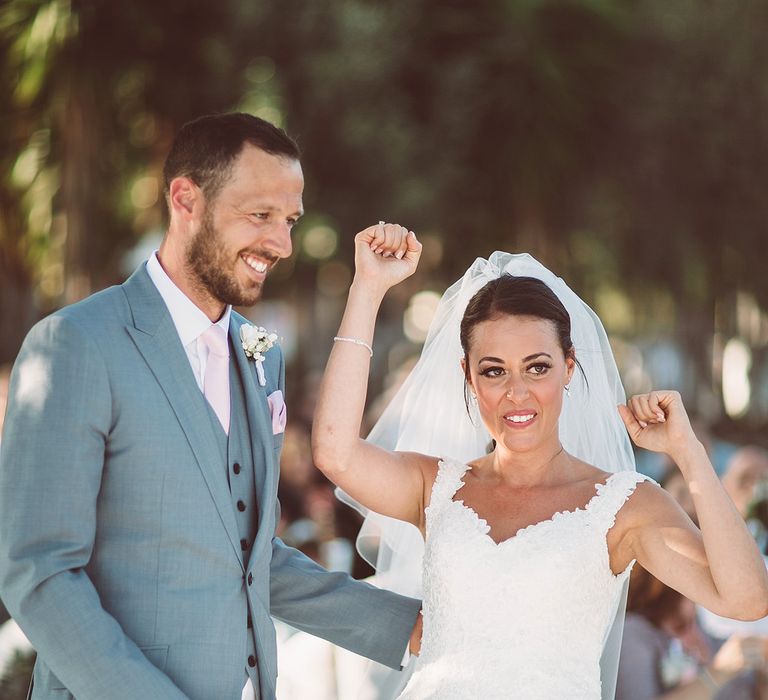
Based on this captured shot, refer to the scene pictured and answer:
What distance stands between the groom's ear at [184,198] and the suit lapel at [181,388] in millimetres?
251

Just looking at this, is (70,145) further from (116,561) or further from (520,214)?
(116,561)

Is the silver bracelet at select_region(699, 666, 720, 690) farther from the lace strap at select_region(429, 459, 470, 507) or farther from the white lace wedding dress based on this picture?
the lace strap at select_region(429, 459, 470, 507)

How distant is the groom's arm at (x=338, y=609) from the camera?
3260 mm

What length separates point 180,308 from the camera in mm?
2846

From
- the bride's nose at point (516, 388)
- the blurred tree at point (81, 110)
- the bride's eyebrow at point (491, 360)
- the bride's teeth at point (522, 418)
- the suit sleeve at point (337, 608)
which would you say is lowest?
the suit sleeve at point (337, 608)

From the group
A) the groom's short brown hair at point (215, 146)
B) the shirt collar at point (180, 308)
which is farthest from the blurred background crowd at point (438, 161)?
the groom's short brown hair at point (215, 146)

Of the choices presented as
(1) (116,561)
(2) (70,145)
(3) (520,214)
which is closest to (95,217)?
(2) (70,145)

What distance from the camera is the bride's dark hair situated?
10.8ft

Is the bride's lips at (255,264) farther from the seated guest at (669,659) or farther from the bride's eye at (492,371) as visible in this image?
the seated guest at (669,659)

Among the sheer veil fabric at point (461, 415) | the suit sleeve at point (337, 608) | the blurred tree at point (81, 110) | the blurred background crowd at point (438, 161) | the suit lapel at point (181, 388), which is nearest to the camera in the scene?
the suit lapel at point (181, 388)

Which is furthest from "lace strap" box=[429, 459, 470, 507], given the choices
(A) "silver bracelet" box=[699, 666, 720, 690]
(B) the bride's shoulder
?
(A) "silver bracelet" box=[699, 666, 720, 690]

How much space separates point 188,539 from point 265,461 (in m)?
0.33

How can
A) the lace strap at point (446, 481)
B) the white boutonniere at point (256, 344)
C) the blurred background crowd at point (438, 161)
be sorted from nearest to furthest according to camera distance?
the white boutonniere at point (256, 344) → the lace strap at point (446, 481) → the blurred background crowd at point (438, 161)

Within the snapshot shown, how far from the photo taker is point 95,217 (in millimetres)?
9750
